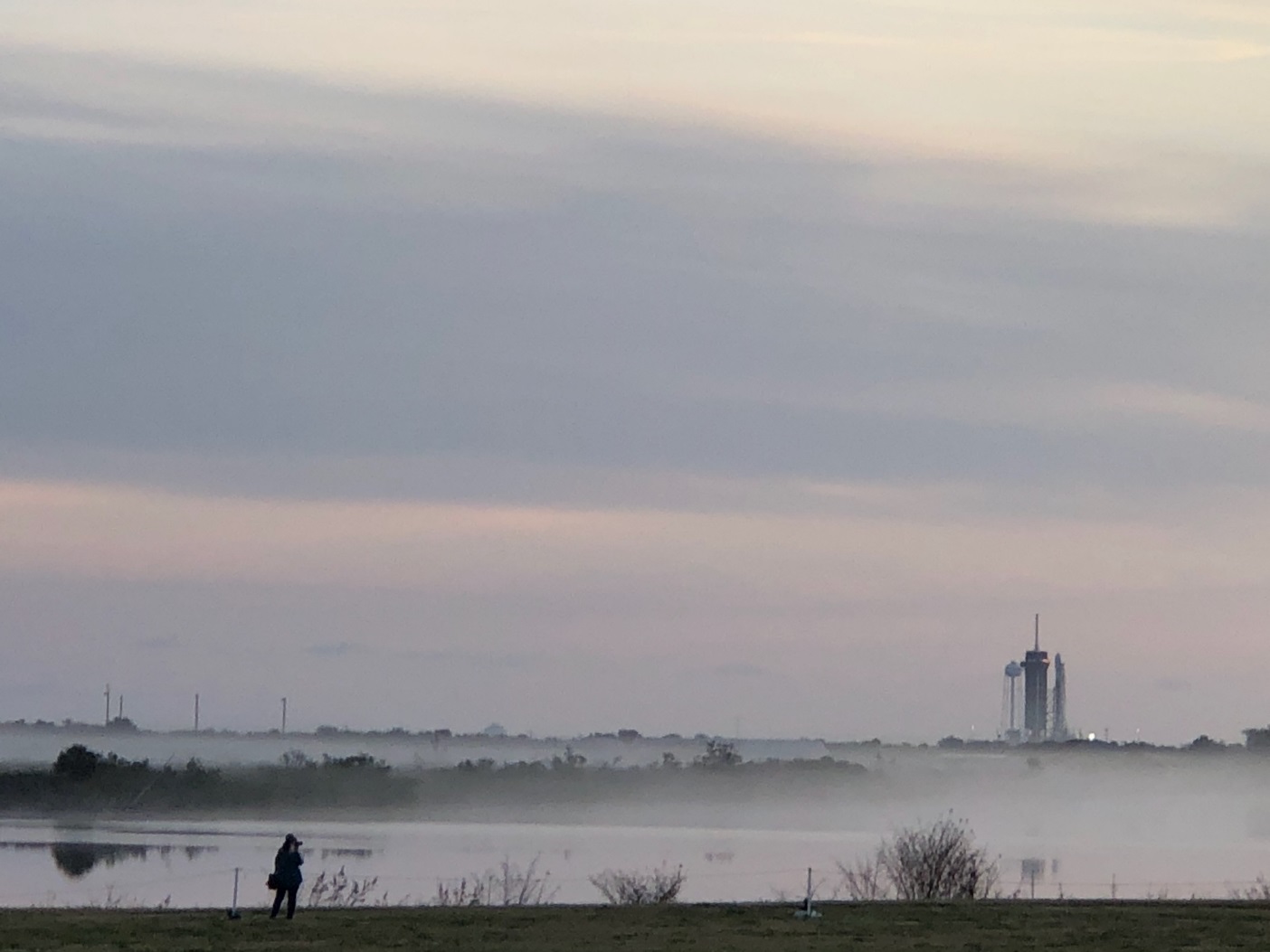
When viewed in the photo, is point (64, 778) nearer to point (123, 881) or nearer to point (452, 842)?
point (452, 842)

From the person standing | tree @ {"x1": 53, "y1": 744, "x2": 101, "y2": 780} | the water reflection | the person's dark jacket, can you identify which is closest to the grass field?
the person standing

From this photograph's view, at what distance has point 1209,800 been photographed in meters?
177

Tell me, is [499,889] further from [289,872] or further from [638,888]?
[289,872]

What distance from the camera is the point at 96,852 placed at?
76.1 m

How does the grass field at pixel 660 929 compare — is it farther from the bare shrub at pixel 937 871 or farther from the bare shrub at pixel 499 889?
the bare shrub at pixel 499 889

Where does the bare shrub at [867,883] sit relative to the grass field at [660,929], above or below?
above

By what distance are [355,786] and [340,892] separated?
68211 millimetres

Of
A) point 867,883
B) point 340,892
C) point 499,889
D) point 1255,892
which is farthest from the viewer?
point 499,889

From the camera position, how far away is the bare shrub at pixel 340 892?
1955 inches

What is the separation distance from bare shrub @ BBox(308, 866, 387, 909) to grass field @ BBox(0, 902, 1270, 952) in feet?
34.8

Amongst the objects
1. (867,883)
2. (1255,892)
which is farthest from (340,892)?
(1255,892)

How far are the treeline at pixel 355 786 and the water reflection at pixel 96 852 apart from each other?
87.4 feet

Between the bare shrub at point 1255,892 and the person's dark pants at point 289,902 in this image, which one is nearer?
the person's dark pants at point 289,902

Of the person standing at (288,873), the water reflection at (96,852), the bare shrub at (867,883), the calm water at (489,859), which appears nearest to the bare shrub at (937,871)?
→ the bare shrub at (867,883)
